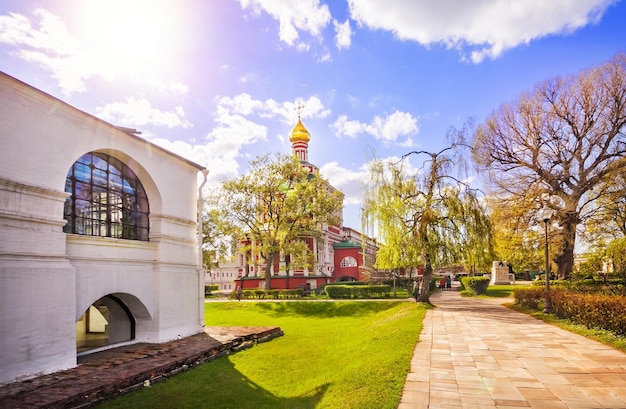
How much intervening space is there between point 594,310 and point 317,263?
25.4 metres

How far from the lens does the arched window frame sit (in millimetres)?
38909

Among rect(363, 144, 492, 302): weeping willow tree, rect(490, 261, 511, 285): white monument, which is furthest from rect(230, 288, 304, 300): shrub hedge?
rect(490, 261, 511, 285): white monument

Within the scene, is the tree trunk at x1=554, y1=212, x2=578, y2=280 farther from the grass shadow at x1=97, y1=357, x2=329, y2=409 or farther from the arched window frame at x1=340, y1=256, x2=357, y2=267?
the grass shadow at x1=97, y1=357, x2=329, y2=409

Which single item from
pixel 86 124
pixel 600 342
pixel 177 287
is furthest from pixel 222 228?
pixel 600 342

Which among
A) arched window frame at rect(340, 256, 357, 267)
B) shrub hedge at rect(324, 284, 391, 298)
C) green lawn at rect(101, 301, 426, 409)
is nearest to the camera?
green lawn at rect(101, 301, 426, 409)

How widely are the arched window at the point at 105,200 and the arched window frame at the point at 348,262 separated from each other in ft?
96.1

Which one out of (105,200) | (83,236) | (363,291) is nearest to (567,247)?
(363,291)

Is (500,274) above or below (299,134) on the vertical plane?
below

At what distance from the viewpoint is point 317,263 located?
34.8 m

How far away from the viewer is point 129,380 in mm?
7480

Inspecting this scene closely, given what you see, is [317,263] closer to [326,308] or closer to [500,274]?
[326,308]

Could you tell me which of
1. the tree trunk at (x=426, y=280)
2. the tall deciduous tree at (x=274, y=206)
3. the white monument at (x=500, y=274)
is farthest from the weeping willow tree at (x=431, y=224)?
the white monument at (x=500, y=274)

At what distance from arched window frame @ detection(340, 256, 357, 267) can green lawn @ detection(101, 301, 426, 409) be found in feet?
79.0

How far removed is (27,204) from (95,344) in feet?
16.8
